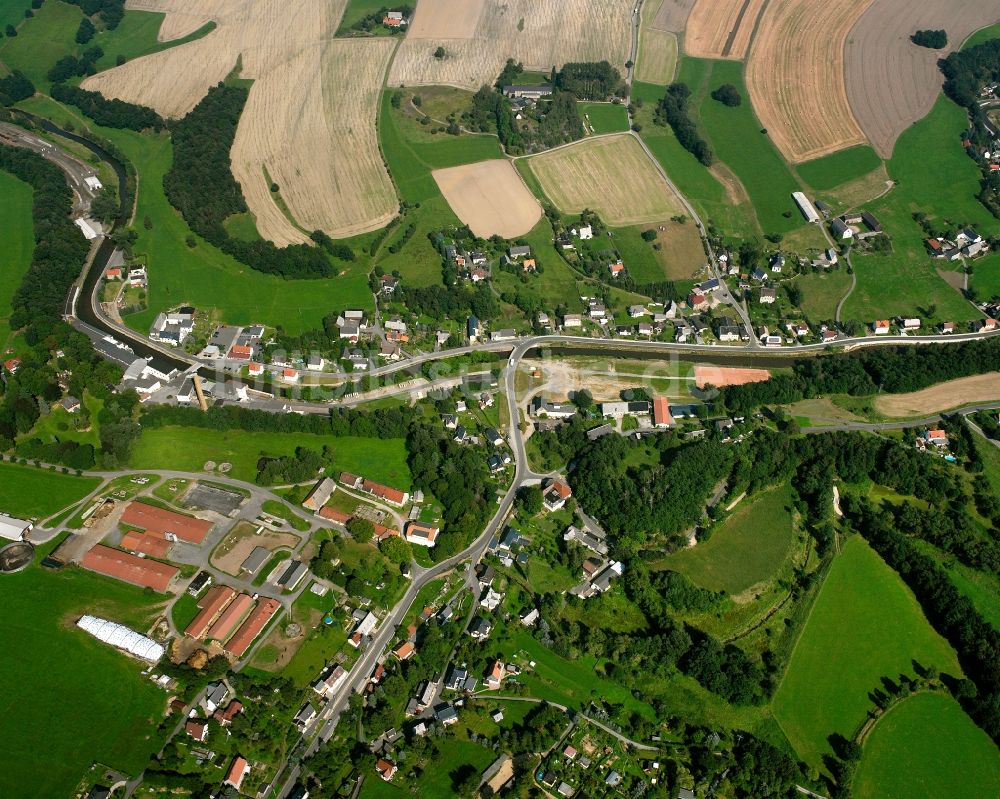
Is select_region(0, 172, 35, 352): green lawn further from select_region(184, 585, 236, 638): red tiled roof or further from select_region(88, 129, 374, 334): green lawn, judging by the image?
select_region(184, 585, 236, 638): red tiled roof

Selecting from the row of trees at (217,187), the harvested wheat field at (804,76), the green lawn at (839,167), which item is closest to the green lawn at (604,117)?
the harvested wheat field at (804,76)

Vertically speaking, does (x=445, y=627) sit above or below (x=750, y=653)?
above

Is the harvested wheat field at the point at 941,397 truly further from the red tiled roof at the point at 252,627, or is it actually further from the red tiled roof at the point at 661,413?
the red tiled roof at the point at 252,627

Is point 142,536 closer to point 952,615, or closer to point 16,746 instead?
point 16,746

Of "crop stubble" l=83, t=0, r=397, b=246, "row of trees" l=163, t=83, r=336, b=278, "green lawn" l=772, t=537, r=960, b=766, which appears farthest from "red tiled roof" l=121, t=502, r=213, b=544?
"green lawn" l=772, t=537, r=960, b=766

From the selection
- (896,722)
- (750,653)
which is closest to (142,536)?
(750,653)

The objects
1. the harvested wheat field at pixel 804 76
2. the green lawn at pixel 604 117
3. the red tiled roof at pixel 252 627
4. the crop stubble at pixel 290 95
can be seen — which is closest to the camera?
the red tiled roof at pixel 252 627

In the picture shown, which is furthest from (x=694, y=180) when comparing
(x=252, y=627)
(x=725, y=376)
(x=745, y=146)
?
(x=252, y=627)

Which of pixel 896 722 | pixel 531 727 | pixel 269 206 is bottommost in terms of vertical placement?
pixel 896 722
